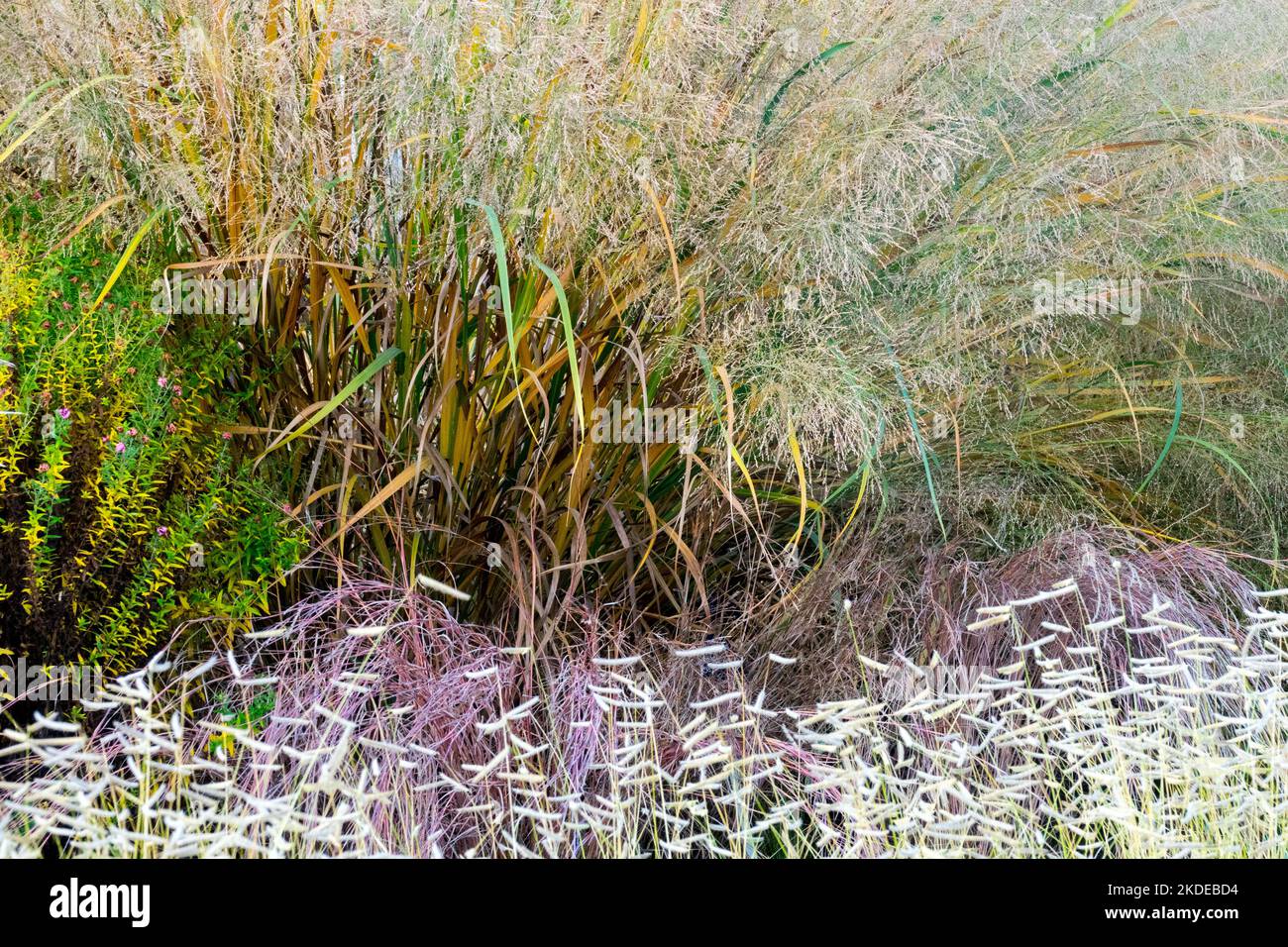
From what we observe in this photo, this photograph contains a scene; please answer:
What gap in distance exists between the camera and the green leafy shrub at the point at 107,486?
1626mm

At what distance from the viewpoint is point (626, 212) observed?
6.00 feet

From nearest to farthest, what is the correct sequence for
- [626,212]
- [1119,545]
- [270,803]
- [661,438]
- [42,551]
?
[270,803] → [42,551] → [626,212] → [661,438] → [1119,545]

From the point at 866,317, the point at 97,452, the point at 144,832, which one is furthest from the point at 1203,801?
the point at 97,452

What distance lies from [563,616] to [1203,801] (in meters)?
0.95

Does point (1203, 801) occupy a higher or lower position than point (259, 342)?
lower

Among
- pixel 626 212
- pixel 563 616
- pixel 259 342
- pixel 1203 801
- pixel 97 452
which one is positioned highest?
pixel 626 212

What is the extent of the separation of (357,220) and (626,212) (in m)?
0.42

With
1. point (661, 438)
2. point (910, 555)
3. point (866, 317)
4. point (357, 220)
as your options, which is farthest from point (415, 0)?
point (910, 555)

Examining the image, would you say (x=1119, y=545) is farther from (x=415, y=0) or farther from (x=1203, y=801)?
(x=415, y=0)

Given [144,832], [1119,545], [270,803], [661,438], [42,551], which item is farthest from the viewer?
[1119,545]

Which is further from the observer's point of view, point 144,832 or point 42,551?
point 42,551

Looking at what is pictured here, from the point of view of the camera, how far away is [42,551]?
5.29 feet

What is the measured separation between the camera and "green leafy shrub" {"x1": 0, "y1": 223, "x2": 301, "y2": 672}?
1626 mm

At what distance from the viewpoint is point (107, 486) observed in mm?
1690
